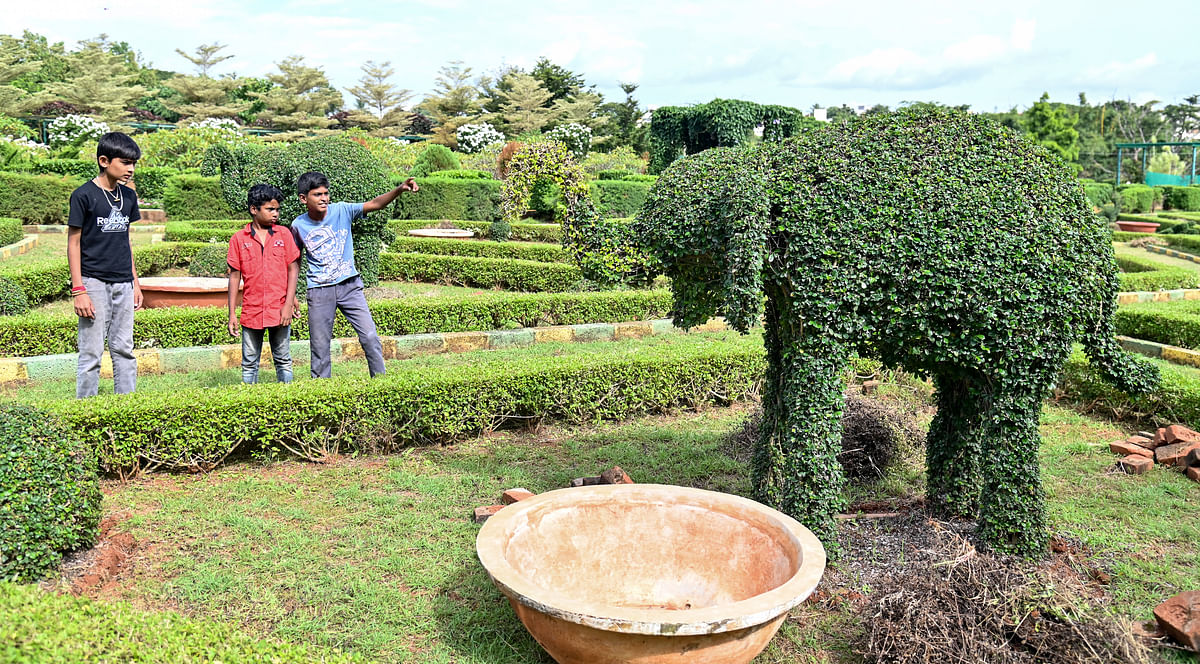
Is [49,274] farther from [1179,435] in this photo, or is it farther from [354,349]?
[1179,435]

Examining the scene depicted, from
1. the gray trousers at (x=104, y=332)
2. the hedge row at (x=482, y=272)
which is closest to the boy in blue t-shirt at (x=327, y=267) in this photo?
the gray trousers at (x=104, y=332)

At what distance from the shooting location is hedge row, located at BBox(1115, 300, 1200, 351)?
433 inches

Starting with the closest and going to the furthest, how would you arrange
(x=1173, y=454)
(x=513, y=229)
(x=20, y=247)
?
(x=1173, y=454) < (x=20, y=247) < (x=513, y=229)

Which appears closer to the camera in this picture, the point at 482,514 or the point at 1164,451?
the point at 482,514

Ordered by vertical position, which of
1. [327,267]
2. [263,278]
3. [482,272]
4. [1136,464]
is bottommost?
[1136,464]

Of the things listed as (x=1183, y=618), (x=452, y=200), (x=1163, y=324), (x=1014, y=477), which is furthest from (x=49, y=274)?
(x=1163, y=324)

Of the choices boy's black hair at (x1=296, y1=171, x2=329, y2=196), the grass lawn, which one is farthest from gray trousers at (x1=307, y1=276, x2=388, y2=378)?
the grass lawn

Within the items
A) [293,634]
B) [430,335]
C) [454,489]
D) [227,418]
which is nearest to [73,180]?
[430,335]

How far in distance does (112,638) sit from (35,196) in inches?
798

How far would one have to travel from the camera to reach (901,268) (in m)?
4.55

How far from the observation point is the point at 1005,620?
12.6ft

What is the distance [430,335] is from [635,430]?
3713mm

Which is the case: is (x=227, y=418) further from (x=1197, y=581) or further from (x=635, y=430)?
(x=1197, y=581)

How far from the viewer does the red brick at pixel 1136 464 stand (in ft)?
21.9
